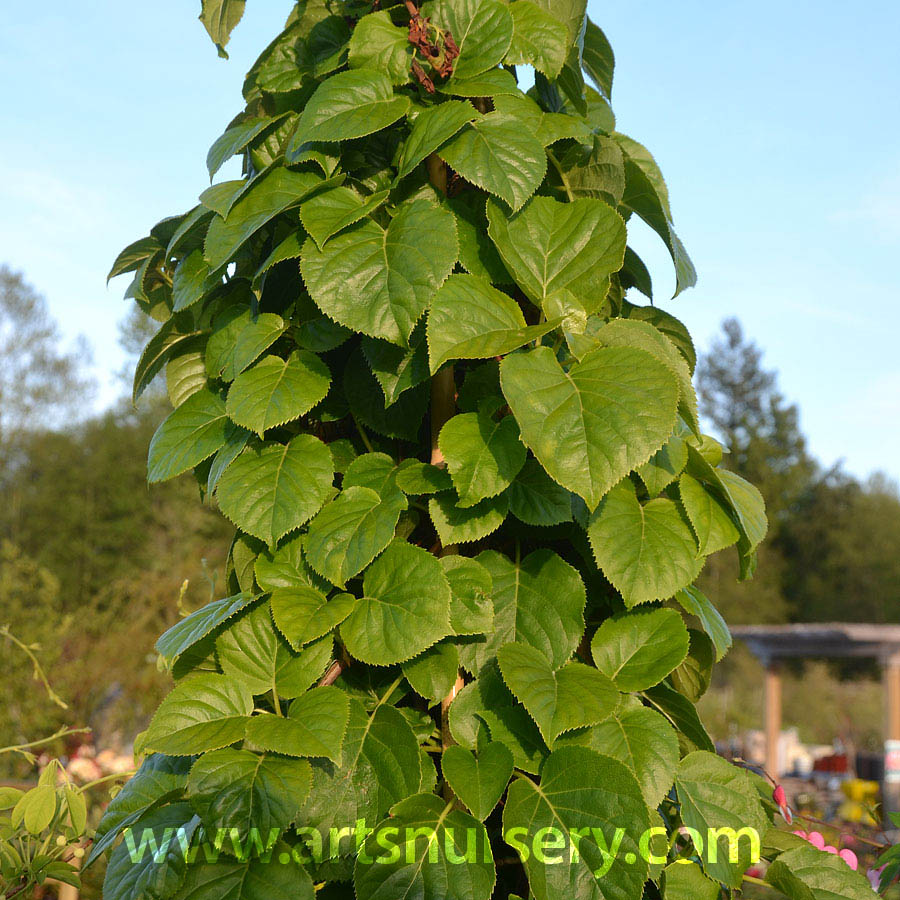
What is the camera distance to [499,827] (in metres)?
0.98

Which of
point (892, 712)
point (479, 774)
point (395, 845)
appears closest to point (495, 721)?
point (479, 774)

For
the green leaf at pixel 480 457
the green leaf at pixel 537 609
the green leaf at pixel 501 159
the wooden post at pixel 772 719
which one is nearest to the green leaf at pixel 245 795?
the green leaf at pixel 537 609

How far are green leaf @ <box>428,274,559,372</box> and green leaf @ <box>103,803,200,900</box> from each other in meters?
0.56

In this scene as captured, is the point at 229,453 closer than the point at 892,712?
Yes

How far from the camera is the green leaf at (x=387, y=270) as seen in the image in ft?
2.86

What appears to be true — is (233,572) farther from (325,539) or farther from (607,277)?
(607,277)

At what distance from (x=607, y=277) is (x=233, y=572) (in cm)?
58

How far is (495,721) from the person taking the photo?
900 mm

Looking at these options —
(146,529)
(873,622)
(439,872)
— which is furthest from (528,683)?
(873,622)

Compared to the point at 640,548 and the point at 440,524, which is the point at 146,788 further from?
the point at 640,548

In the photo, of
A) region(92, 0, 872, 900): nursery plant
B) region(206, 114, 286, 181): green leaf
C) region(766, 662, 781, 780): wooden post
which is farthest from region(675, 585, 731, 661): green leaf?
region(766, 662, 781, 780): wooden post

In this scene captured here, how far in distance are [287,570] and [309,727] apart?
0.59ft

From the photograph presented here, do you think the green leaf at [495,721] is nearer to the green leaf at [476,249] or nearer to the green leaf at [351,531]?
the green leaf at [351,531]

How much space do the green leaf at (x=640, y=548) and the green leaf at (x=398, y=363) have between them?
0.26 m
